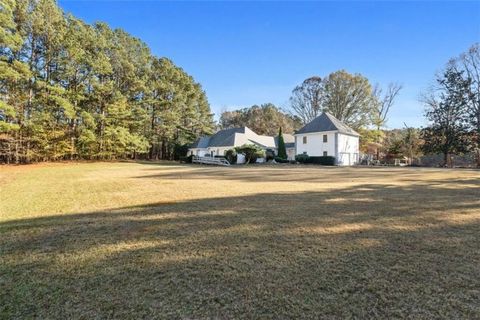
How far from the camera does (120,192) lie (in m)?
8.14

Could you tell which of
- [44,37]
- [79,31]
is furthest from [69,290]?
[79,31]

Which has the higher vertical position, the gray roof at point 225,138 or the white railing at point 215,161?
the gray roof at point 225,138

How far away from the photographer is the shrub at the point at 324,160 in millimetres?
29250

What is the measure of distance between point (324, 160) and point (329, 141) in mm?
2379

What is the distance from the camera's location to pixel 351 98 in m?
37.4

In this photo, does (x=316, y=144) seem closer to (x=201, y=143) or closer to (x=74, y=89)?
(x=201, y=143)

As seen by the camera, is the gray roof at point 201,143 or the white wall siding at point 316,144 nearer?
the white wall siding at point 316,144

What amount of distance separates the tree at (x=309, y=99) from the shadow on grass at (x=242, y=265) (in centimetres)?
3715

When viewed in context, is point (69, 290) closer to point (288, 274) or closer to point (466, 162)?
point (288, 274)

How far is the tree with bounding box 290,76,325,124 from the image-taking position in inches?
1580

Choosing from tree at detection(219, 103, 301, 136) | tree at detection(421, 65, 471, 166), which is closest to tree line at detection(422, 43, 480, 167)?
tree at detection(421, 65, 471, 166)

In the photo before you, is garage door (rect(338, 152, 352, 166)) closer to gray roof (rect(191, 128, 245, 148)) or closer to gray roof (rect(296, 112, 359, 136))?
gray roof (rect(296, 112, 359, 136))

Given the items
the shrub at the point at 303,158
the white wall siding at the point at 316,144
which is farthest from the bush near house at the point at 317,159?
the white wall siding at the point at 316,144

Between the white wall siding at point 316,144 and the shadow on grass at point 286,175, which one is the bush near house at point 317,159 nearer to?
the white wall siding at point 316,144
